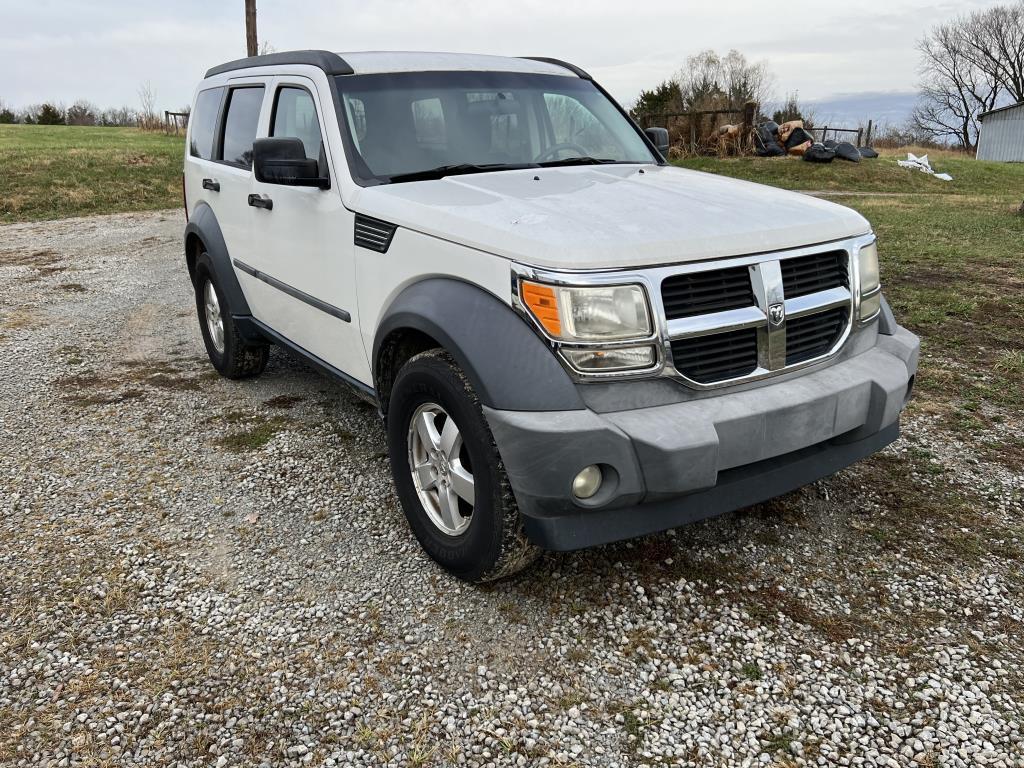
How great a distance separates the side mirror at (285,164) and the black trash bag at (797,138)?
21.2 metres

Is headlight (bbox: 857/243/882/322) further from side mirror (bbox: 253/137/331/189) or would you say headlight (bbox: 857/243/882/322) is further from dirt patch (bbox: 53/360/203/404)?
dirt patch (bbox: 53/360/203/404)

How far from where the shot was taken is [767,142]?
2297cm

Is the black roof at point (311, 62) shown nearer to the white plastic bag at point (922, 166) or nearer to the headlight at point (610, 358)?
the headlight at point (610, 358)

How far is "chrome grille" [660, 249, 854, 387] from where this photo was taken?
8.63 ft

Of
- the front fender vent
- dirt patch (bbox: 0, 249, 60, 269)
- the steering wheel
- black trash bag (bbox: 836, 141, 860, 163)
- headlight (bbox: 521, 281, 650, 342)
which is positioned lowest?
dirt patch (bbox: 0, 249, 60, 269)

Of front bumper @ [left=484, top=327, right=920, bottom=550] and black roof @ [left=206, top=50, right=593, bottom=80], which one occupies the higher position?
black roof @ [left=206, top=50, right=593, bottom=80]

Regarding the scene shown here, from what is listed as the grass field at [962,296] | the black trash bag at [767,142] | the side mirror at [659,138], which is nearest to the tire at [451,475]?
the side mirror at [659,138]

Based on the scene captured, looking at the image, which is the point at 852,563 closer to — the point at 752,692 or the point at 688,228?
the point at 752,692

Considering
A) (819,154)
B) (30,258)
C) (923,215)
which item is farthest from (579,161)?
(819,154)

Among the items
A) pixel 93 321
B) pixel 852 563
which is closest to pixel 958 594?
pixel 852 563

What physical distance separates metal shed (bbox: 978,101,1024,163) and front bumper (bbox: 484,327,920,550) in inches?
1976

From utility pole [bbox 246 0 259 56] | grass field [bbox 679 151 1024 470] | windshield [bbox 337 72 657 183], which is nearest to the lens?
windshield [bbox 337 72 657 183]

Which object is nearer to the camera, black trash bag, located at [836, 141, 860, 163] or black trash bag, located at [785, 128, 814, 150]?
black trash bag, located at [836, 141, 860, 163]

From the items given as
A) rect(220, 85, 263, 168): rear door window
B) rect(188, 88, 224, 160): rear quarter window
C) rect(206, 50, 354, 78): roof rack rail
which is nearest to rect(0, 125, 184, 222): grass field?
rect(188, 88, 224, 160): rear quarter window
